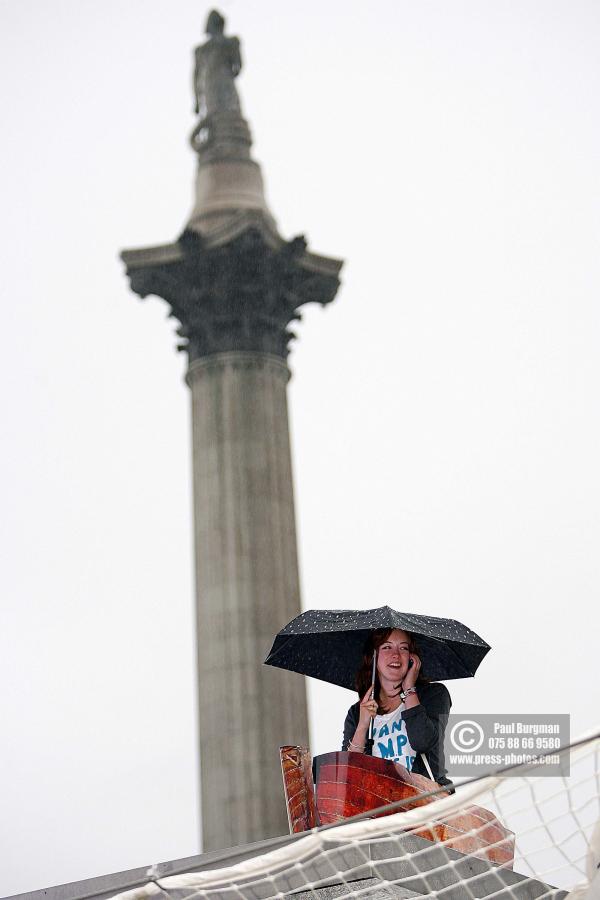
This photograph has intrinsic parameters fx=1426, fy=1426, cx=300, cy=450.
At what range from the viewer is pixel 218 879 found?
401 centimetres

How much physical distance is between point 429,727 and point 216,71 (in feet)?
57.0

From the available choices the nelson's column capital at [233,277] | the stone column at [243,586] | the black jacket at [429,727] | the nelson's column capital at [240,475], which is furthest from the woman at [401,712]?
the nelson's column capital at [233,277]

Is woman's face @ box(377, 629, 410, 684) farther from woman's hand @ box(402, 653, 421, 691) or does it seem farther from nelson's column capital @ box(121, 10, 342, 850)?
nelson's column capital @ box(121, 10, 342, 850)

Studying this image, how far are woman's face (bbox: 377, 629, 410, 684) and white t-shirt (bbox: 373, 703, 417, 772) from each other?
6.4 inches

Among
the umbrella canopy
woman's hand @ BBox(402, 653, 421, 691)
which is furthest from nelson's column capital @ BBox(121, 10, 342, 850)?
woman's hand @ BBox(402, 653, 421, 691)

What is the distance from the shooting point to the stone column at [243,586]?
1808 cm

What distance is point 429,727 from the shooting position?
20.8ft

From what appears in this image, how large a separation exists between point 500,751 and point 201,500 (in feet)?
42.1

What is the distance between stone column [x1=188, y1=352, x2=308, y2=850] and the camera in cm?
1808

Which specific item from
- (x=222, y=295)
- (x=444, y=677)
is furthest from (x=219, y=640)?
(x=444, y=677)

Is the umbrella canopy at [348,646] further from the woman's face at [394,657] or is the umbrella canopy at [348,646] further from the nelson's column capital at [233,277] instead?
the nelson's column capital at [233,277]

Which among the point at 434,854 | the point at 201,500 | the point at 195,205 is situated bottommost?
the point at 434,854

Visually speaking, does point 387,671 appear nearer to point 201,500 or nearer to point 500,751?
point 500,751

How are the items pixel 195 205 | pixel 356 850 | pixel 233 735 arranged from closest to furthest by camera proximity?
1. pixel 356 850
2. pixel 233 735
3. pixel 195 205
